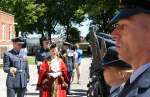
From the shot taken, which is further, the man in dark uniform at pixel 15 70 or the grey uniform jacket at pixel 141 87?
the man in dark uniform at pixel 15 70

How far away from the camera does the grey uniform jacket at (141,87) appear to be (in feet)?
6.40

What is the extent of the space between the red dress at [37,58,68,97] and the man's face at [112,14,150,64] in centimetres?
976

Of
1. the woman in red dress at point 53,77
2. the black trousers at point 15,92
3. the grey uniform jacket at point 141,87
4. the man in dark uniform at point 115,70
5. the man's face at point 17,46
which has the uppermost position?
the grey uniform jacket at point 141,87

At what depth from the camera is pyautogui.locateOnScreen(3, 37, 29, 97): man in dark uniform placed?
11977 mm

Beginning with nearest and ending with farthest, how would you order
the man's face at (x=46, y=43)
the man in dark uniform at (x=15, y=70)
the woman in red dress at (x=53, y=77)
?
A: the woman in red dress at (x=53, y=77) → the man in dark uniform at (x=15, y=70) → the man's face at (x=46, y=43)

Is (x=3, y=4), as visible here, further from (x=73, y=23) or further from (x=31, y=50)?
(x=73, y=23)

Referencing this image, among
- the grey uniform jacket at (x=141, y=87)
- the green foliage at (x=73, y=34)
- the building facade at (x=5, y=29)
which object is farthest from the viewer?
the green foliage at (x=73, y=34)

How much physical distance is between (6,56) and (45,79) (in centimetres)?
97

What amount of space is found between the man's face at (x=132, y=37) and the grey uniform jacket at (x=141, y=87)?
0.38ft

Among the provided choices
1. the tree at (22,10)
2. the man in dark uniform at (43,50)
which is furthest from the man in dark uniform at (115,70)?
the tree at (22,10)

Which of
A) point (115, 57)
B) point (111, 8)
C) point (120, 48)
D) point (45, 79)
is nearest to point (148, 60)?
point (120, 48)

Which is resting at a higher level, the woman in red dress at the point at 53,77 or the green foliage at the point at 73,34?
the woman in red dress at the point at 53,77

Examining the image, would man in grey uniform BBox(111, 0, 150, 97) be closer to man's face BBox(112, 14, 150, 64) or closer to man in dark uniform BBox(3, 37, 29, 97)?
man's face BBox(112, 14, 150, 64)

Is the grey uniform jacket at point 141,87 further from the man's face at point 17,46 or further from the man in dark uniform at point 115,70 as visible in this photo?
the man's face at point 17,46
